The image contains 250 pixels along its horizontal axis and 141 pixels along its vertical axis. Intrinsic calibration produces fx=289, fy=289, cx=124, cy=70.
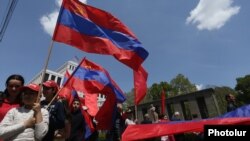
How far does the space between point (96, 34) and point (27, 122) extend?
10.6 ft

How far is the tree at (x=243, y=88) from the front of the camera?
49.8 metres

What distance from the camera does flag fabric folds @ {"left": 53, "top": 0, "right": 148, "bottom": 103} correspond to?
213 inches

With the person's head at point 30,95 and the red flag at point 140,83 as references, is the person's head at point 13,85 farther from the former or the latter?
the red flag at point 140,83

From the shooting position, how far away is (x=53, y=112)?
155 inches

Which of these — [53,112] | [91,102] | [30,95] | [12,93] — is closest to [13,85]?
[12,93]

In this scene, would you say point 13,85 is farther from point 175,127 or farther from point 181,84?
point 181,84

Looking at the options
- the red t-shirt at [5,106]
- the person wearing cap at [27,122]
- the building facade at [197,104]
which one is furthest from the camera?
the building facade at [197,104]

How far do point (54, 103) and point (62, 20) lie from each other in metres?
1.82

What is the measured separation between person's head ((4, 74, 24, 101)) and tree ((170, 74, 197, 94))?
5252 cm

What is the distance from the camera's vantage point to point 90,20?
19.7 feet

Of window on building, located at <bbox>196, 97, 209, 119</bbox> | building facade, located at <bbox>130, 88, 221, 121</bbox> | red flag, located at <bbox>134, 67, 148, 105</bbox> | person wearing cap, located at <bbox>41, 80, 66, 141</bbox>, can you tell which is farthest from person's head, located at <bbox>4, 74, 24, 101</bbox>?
window on building, located at <bbox>196, 97, 209, 119</bbox>

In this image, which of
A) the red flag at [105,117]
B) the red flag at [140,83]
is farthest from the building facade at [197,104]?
the red flag at [140,83]

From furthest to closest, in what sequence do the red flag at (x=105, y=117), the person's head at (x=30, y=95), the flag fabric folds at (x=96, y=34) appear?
the red flag at (x=105, y=117)
the flag fabric folds at (x=96, y=34)
the person's head at (x=30, y=95)

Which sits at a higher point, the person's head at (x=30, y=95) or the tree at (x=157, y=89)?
the tree at (x=157, y=89)
